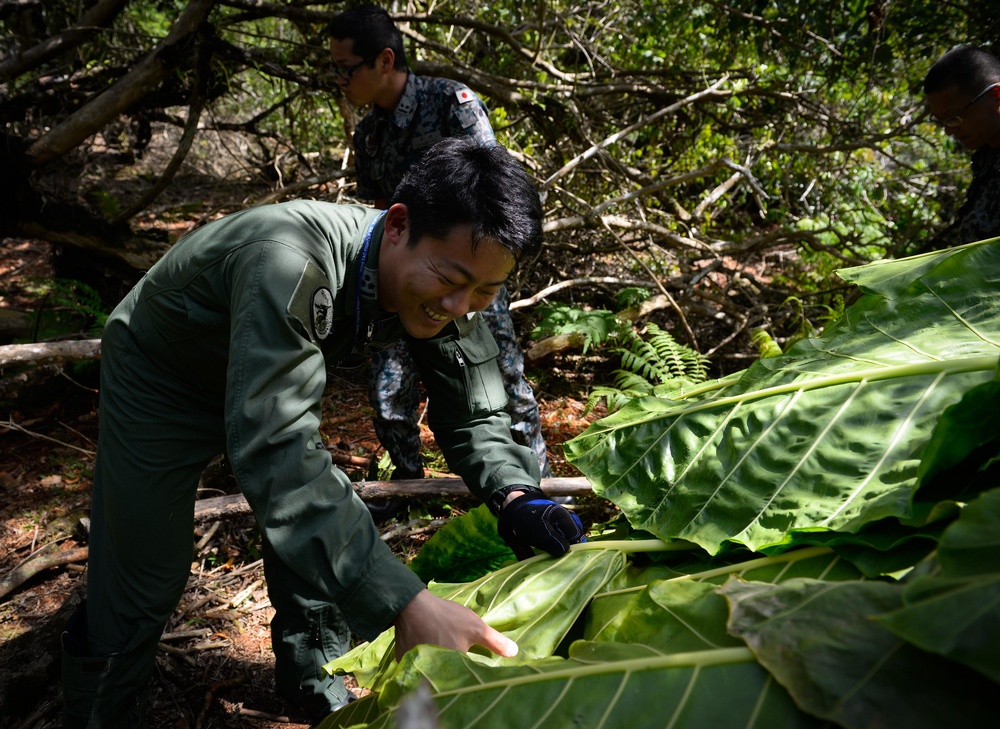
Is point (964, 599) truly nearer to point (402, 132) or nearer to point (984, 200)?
point (984, 200)

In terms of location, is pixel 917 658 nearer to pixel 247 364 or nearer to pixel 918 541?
pixel 918 541

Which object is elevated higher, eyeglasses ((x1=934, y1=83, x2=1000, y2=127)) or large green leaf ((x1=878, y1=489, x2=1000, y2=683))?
eyeglasses ((x1=934, y1=83, x2=1000, y2=127))

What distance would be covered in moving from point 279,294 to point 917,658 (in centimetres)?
135

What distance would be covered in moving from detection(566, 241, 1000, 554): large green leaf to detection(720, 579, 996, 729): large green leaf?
12.4 inches

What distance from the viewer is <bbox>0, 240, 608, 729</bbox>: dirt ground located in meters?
2.45

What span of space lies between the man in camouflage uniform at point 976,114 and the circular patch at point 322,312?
305 cm

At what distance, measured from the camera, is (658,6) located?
6098 mm

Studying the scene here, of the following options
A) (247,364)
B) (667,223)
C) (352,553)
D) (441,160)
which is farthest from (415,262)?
(667,223)

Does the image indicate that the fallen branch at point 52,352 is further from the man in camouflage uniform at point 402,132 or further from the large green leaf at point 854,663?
the large green leaf at point 854,663

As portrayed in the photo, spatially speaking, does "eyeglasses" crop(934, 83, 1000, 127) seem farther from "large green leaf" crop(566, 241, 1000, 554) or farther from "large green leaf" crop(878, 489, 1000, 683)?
"large green leaf" crop(878, 489, 1000, 683)

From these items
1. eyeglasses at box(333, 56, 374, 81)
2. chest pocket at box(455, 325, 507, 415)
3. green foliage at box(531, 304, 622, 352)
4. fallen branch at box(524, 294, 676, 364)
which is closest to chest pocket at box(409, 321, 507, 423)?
chest pocket at box(455, 325, 507, 415)

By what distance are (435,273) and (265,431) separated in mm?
584

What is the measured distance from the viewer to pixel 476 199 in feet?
5.76

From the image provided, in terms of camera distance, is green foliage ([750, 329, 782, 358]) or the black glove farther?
green foliage ([750, 329, 782, 358])
